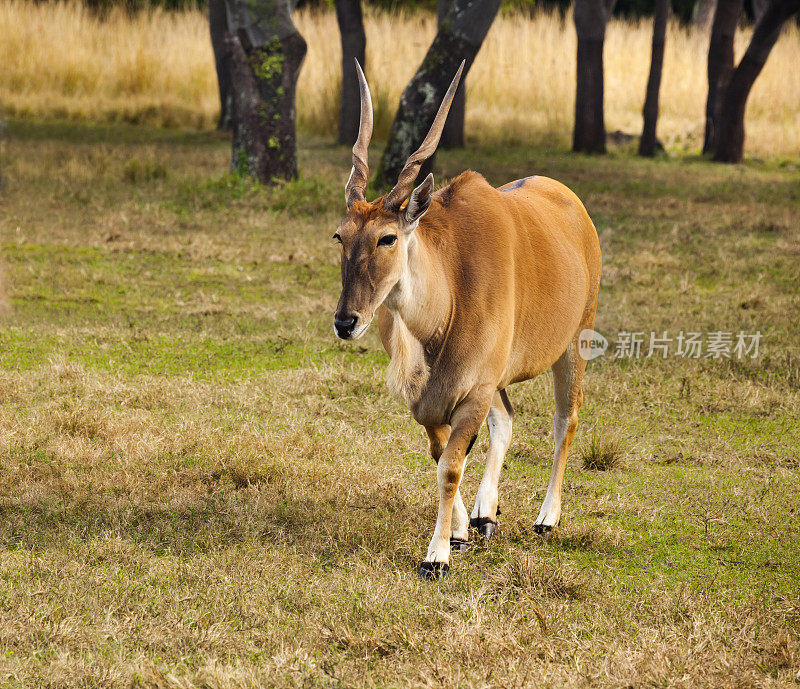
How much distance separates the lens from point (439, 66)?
10.9 meters

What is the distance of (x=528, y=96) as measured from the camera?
20406 millimetres

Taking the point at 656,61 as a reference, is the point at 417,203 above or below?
above

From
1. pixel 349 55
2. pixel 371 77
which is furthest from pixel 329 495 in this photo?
pixel 371 77

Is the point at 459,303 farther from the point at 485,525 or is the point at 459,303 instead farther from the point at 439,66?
the point at 439,66

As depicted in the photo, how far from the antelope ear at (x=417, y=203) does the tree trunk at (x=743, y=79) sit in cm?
1183

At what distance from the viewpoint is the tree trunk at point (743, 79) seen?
45.6 ft

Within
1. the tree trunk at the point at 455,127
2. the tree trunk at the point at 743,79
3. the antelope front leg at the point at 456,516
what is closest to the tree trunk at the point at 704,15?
the tree trunk at the point at 743,79

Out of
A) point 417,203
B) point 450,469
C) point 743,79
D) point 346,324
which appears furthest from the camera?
point 743,79

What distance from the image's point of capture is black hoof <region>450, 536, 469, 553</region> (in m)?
4.06

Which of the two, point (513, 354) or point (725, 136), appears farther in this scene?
point (725, 136)

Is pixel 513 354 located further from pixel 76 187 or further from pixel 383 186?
pixel 76 187

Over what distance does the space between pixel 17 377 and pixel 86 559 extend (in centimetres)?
223

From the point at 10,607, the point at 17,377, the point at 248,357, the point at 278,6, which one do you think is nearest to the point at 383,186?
the point at 278,6

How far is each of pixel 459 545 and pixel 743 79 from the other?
12.4 metres
